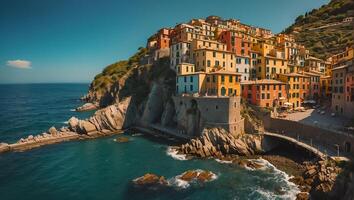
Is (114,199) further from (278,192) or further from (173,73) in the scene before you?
(173,73)

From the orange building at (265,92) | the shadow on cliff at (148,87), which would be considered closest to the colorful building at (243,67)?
the orange building at (265,92)

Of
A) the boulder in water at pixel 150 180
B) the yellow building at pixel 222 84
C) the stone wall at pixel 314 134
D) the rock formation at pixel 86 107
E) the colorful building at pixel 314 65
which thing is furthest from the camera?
the rock formation at pixel 86 107

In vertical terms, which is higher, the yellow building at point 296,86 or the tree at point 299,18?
the tree at point 299,18

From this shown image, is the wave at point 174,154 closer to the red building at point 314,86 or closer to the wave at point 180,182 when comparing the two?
the wave at point 180,182

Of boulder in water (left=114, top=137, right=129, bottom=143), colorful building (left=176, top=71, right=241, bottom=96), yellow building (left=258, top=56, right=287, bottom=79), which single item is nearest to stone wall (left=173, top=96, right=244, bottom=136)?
colorful building (left=176, top=71, right=241, bottom=96)

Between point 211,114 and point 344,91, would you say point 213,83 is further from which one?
point 344,91

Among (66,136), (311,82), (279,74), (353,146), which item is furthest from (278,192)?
(66,136)

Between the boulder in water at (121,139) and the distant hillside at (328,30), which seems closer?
the boulder in water at (121,139)
